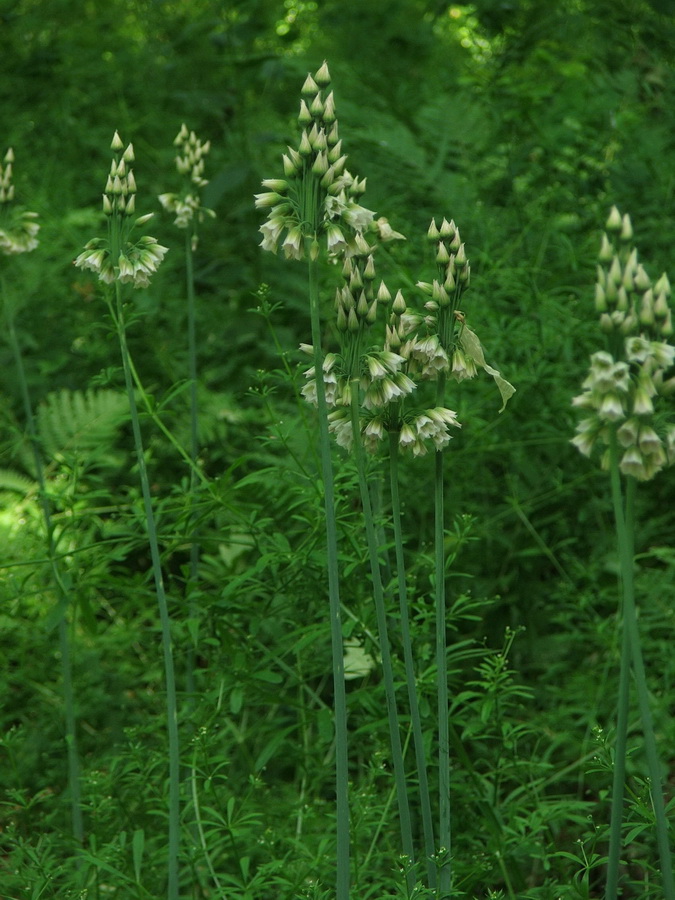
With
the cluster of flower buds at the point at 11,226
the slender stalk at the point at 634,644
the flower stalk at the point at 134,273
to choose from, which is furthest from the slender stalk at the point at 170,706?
the slender stalk at the point at 634,644

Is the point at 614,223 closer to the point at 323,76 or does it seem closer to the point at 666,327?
the point at 666,327

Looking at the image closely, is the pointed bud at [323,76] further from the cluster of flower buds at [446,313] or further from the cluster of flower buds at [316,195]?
the cluster of flower buds at [446,313]

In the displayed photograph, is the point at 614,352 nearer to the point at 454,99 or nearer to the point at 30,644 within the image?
the point at 30,644

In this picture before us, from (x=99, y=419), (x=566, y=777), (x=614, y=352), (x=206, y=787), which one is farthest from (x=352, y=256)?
(x=99, y=419)

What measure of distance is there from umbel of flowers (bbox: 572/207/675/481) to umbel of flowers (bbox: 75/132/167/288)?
1.15m

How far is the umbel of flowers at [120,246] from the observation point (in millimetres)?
2328

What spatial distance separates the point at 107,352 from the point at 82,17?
12.1 feet

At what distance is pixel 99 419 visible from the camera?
4.47 m

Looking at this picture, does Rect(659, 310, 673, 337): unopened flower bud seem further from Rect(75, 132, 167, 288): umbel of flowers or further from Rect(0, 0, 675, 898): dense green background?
Rect(75, 132, 167, 288): umbel of flowers

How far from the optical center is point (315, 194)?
2002 mm

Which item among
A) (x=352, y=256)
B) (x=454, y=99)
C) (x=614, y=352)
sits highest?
(x=454, y=99)

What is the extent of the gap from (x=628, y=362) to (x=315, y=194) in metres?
0.72

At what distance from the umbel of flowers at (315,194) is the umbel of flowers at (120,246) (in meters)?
0.45

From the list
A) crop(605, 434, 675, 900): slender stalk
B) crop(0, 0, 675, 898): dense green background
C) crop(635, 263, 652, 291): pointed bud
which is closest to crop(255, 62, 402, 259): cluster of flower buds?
crop(635, 263, 652, 291): pointed bud
